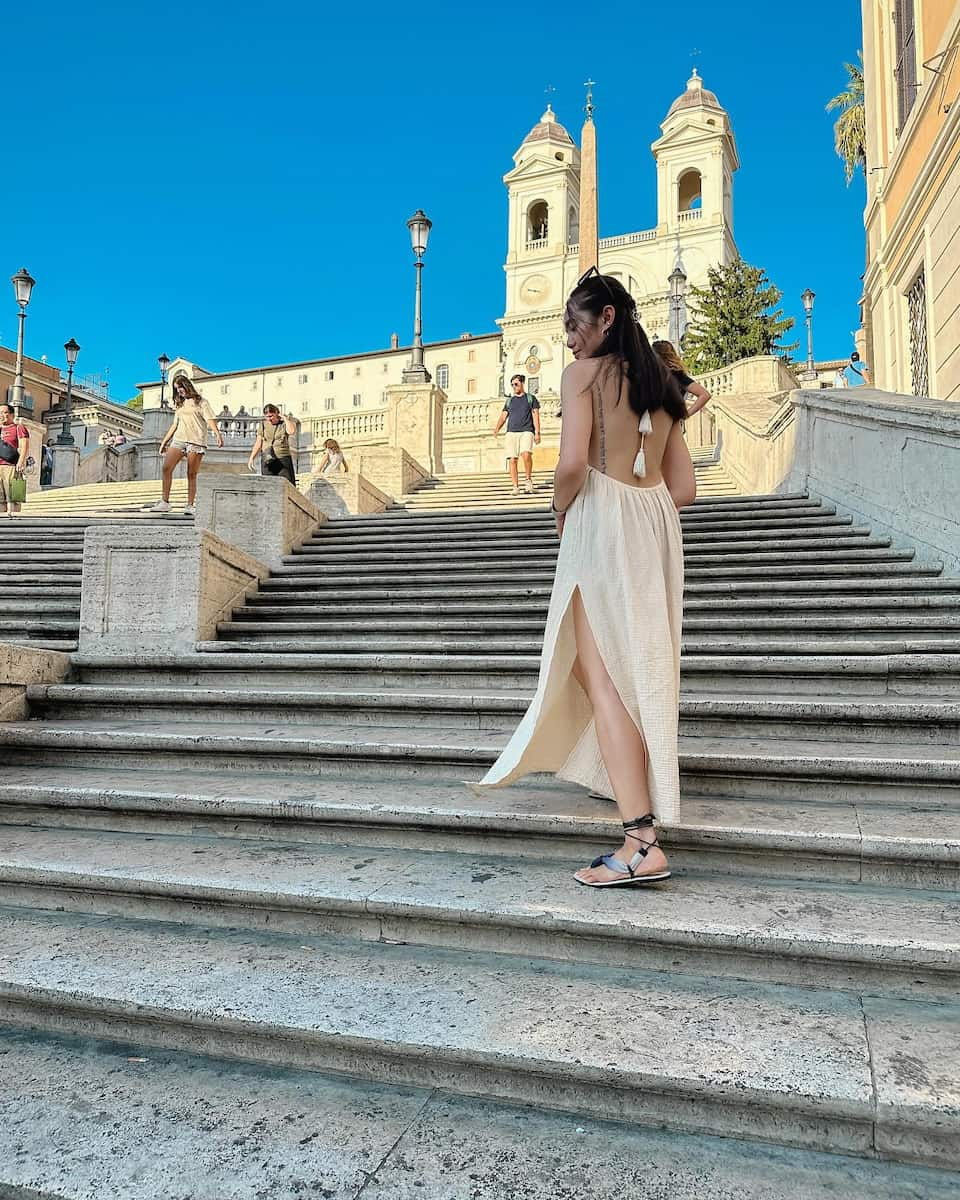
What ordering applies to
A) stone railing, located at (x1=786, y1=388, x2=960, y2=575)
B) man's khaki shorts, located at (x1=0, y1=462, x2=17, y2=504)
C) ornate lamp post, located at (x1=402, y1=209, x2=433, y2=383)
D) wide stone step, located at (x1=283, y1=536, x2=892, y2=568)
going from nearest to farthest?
stone railing, located at (x1=786, y1=388, x2=960, y2=575) < wide stone step, located at (x1=283, y1=536, x2=892, y2=568) < man's khaki shorts, located at (x1=0, y1=462, x2=17, y2=504) < ornate lamp post, located at (x1=402, y1=209, x2=433, y2=383)

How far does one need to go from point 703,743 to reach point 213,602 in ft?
12.4

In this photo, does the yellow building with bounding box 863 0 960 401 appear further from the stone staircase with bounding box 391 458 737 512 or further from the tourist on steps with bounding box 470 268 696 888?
the tourist on steps with bounding box 470 268 696 888

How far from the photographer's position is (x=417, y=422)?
21203 millimetres

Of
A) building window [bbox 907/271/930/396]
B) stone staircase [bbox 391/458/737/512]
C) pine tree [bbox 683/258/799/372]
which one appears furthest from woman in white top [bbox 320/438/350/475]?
pine tree [bbox 683/258/799/372]

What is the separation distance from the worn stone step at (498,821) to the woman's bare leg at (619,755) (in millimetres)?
144

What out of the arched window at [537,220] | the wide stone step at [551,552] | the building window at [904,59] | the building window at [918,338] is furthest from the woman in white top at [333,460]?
the arched window at [537,220]

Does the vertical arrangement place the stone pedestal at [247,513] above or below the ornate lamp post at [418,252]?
below

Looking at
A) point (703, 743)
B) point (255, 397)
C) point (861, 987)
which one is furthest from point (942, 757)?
point (255, 397)

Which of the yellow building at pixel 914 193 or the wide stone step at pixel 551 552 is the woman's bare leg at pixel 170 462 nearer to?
the wide stone step at pixel 551 552


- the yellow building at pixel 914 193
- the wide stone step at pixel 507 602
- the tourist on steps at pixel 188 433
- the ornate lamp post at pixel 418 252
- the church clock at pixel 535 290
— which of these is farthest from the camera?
the church clock at pixel 535 290

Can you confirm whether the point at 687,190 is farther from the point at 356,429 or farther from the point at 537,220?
the point at 356,429

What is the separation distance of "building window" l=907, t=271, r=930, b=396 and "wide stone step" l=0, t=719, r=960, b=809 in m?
9.70

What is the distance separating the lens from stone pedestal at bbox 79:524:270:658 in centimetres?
561

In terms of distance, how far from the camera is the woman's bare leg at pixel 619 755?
271 centimetres
